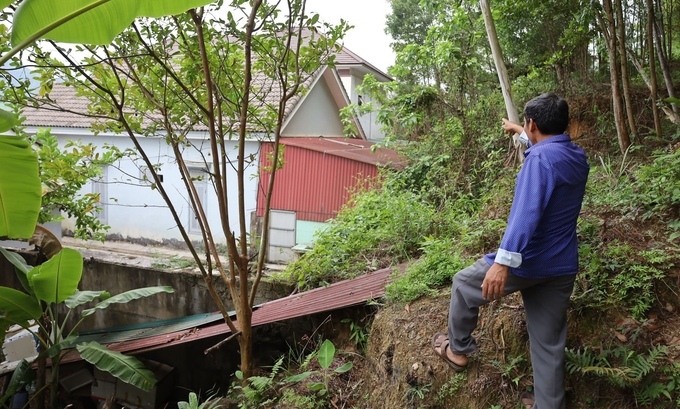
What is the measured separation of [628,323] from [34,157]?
3785 mm

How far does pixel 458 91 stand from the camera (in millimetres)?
8312

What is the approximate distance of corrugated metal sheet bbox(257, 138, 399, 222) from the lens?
9461 mm

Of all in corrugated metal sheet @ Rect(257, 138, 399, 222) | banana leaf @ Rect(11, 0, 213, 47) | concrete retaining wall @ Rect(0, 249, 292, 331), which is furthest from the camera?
corrugated metal sheet @ Rect(257, 138, 399, 222)

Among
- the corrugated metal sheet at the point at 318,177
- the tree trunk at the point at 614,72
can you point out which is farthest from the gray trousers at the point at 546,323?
the corrugated metal sheet at the point at 318,177

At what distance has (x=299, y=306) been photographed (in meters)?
5.05

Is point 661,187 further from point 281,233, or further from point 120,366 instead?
point 281,233

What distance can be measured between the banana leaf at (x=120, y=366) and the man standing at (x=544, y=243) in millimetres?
3563

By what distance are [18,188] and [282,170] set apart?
A: 711 cm

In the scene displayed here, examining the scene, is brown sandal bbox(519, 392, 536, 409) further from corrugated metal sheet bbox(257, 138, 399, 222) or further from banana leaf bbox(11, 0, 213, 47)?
corrugated metal sheet bbox(257, 138, 399, 222)

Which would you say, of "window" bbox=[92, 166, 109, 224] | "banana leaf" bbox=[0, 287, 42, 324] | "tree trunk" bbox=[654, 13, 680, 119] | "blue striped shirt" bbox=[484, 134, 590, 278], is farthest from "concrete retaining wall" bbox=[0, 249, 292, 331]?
"tree trunk" bbox=[654, 13, 680, 119]

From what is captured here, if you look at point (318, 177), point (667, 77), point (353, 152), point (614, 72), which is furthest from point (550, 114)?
point (353, 152)

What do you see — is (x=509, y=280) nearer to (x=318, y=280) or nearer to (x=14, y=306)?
(x=318, y=280)

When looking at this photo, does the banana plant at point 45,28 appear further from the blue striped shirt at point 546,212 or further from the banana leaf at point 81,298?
the banana leaf at point 81,298

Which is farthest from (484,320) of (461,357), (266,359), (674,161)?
(266,359)
